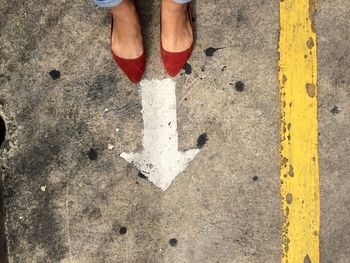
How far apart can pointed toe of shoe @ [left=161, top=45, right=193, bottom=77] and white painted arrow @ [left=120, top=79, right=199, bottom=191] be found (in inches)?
2.4

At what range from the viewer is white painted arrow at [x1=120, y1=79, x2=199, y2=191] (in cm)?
238

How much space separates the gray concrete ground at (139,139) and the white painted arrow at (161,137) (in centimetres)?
4

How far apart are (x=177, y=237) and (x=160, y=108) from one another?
69 cm

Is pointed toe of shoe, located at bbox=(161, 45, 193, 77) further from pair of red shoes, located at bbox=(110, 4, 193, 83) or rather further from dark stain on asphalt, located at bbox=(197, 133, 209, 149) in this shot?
dark stain on asphalt, located at bbox=(197, 133, 209, 149)

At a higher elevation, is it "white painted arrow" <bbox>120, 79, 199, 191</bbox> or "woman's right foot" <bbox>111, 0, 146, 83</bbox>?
"woman's right foot" <bbox>111, 0, 146, 83</bbox>

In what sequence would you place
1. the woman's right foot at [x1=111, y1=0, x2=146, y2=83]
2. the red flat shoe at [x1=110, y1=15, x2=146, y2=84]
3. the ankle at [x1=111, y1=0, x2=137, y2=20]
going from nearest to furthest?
the ankle at [x1=111, y1=0, x2=137, y2=20]
the woman's right foot at [x1=111, y1=0, x2=146, y2=83]
the red flat shoe at [x1=110, y1=15, x2=146, y2=84]

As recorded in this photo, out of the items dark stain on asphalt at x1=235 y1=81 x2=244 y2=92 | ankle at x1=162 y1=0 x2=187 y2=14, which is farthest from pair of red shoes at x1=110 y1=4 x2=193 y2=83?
dark stain on asphalt at x1=235 y1=81 x2=244 y2=92

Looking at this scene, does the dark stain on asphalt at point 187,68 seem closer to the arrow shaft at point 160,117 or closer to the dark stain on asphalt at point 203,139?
the arrow shaft at point 160,117

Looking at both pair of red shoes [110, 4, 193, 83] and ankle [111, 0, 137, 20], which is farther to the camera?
pair of red shoes [110, 4, 193, 83]

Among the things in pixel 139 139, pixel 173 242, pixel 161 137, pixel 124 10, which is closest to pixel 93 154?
pixel 139 139

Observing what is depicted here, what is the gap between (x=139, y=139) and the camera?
2.39m

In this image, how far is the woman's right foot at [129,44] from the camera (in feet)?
7.30

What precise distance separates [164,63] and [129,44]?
21cm

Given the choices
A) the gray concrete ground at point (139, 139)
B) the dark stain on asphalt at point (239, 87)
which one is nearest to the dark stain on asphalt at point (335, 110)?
the gray concrete ground at point (139, 139)
